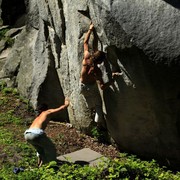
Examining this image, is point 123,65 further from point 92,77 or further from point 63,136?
point 63,136

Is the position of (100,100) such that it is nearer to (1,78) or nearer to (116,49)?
(116,49)

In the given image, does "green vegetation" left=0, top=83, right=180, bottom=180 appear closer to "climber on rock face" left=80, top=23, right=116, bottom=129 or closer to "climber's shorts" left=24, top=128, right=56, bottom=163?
"climber's shorts" left=24, top=128, right=56, bottom=163

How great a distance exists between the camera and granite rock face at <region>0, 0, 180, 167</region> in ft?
23.6

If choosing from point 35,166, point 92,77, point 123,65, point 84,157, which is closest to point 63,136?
point 84,157

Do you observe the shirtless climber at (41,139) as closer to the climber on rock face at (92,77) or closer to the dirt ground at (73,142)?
the climber on rock face at (92,77)

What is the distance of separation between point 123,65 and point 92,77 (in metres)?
1.07

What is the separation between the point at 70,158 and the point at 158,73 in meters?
2.39

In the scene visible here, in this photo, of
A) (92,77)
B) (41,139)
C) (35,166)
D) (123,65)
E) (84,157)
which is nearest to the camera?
(123,65)

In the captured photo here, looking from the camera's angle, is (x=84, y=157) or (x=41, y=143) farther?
(x=84, y=157)

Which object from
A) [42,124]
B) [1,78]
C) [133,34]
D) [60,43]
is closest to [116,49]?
[133,34]

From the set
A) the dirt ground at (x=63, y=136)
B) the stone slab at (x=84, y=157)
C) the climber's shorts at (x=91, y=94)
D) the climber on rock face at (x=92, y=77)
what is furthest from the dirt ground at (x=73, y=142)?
the climber's shorts at (x=91, y=94)

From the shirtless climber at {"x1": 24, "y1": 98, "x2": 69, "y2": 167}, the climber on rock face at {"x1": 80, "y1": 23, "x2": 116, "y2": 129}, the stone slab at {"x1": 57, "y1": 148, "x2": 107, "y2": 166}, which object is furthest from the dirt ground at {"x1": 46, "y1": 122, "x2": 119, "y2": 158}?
the shirtless climber at {"x1": 24, "y1": 98, "x2": 69, "y2": 167}

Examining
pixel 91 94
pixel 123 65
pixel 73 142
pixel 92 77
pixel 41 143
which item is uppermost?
pixel 123 65

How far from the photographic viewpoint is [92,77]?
8898 millimetres
